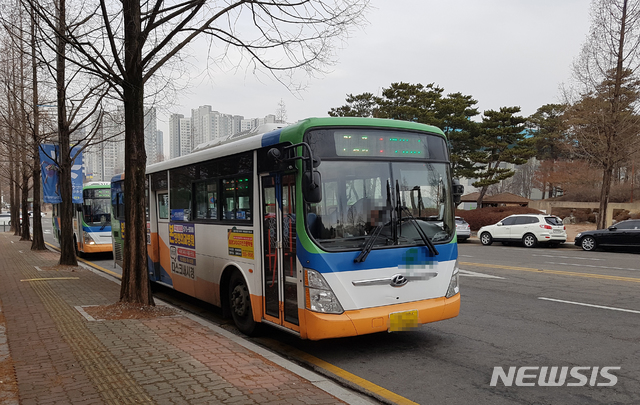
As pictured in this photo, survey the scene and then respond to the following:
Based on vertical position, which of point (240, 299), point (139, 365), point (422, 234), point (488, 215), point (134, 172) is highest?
point (134, 172)

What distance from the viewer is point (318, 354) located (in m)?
6.55

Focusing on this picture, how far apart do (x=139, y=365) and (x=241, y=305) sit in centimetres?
200

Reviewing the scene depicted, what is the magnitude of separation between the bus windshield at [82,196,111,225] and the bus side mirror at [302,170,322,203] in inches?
608

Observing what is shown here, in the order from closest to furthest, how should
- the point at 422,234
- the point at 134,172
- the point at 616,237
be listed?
the point at 422,234, the point at 134,172, the point at 616,237

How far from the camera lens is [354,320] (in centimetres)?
579

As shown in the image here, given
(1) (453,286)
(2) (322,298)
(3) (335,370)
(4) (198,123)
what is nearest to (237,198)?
(2) (322,298)

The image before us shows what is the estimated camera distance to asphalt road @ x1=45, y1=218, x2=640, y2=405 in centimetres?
510

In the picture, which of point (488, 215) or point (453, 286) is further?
point (488, 215)

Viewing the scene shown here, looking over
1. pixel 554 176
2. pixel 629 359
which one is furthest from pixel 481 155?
pixel 629 359

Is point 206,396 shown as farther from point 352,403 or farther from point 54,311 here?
point 54,311

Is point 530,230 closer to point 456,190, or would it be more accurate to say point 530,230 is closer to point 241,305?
point 456,190

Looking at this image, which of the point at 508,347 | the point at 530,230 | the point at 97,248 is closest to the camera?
the point at 508,347

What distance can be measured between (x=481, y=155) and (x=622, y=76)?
16606mm

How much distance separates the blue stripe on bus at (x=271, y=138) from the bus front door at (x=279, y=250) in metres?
0.42
